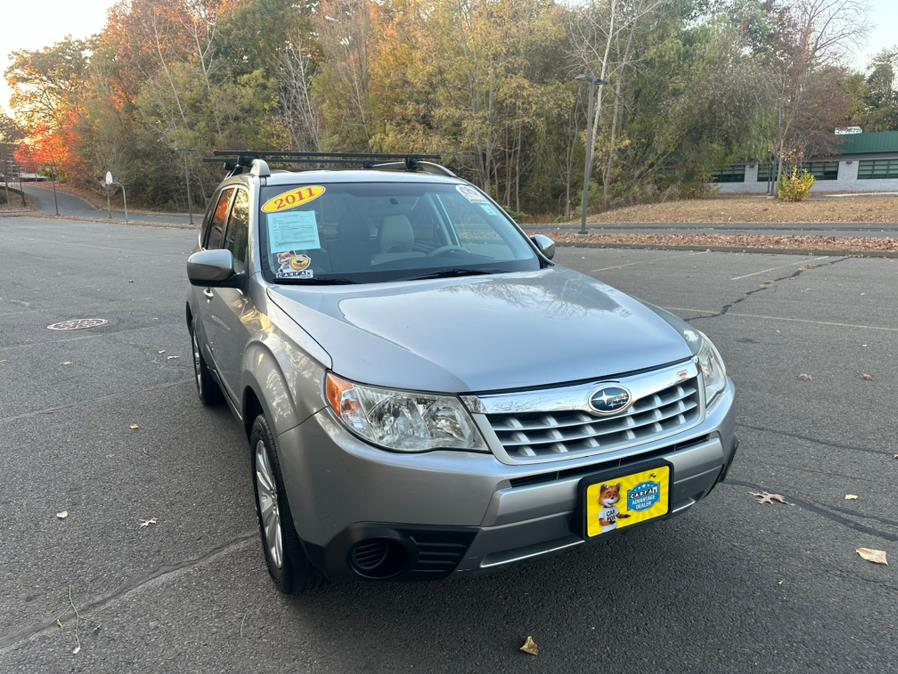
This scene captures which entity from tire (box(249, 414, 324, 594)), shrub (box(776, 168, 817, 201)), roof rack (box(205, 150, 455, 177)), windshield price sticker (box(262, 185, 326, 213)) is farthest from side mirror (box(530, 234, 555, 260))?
shrub (box(776, 168, 817, 201))

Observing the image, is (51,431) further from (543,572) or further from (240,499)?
(543,572)

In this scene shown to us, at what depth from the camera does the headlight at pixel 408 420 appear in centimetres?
205

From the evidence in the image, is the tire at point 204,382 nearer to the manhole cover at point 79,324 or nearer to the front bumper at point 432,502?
the front bumper at point 432,502

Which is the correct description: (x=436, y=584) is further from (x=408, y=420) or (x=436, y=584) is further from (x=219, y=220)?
(x=219, y=220)

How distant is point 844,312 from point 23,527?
8.56 m

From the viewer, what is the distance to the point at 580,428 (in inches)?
83.9

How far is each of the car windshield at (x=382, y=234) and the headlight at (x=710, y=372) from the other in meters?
1.09

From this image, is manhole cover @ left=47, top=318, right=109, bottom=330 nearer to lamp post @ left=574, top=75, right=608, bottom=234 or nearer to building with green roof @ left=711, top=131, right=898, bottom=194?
lamp post @ left=574, top=75, right=608, bottom=234

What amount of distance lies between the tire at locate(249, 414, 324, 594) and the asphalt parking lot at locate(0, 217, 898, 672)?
122 millimetres

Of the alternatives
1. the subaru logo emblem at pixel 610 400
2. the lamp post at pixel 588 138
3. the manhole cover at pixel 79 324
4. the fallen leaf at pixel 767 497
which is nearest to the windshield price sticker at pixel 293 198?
the subaru logo emblem at pixel 610 400

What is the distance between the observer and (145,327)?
8148 mm

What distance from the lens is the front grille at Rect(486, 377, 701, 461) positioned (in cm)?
206

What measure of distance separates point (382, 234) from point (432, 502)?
180cm

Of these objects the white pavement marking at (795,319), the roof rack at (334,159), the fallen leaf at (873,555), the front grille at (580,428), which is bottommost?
the fallen leaf at (873,555)
